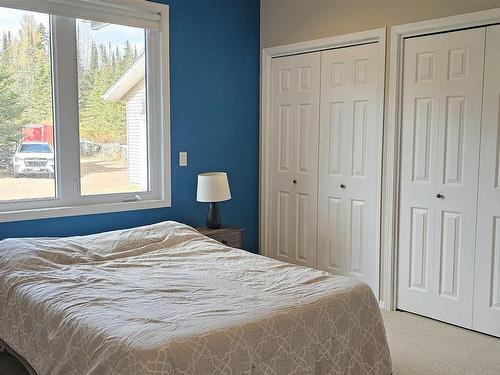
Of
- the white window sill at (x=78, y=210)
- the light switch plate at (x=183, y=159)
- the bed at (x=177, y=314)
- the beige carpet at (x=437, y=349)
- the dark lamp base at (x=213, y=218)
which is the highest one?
the light switch plate at (x=183, y=159)

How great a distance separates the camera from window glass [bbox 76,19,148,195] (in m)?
3.49

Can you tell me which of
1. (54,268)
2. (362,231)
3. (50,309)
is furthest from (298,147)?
(50,309)

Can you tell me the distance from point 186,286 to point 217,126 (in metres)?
2.02

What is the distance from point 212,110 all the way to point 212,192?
29.7 inches

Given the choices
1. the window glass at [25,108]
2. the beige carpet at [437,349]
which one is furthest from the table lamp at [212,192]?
the beige carpet at [437,349]

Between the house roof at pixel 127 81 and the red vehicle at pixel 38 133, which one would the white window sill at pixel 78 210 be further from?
the house roof at pixel 127 81

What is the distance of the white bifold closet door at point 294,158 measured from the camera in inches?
165

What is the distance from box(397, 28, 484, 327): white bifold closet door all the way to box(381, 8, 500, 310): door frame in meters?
0.04

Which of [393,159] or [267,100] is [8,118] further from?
[393,159]

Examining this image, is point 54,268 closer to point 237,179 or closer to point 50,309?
point 50,309

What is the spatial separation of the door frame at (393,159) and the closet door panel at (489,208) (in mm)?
448

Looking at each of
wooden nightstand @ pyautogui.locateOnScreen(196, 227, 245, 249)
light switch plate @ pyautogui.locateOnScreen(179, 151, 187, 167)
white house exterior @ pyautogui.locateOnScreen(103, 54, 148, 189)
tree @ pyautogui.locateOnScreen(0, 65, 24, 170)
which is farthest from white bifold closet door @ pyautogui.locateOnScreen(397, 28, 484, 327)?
tree @ pyautogui.locateOnScreen(0, 65, 24, 170)

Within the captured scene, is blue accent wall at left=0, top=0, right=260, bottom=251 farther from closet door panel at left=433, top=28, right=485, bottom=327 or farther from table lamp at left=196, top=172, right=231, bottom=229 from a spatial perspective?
closet door panel at left=433, top=28, right=485, bottom=327

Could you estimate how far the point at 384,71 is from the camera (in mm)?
3650
